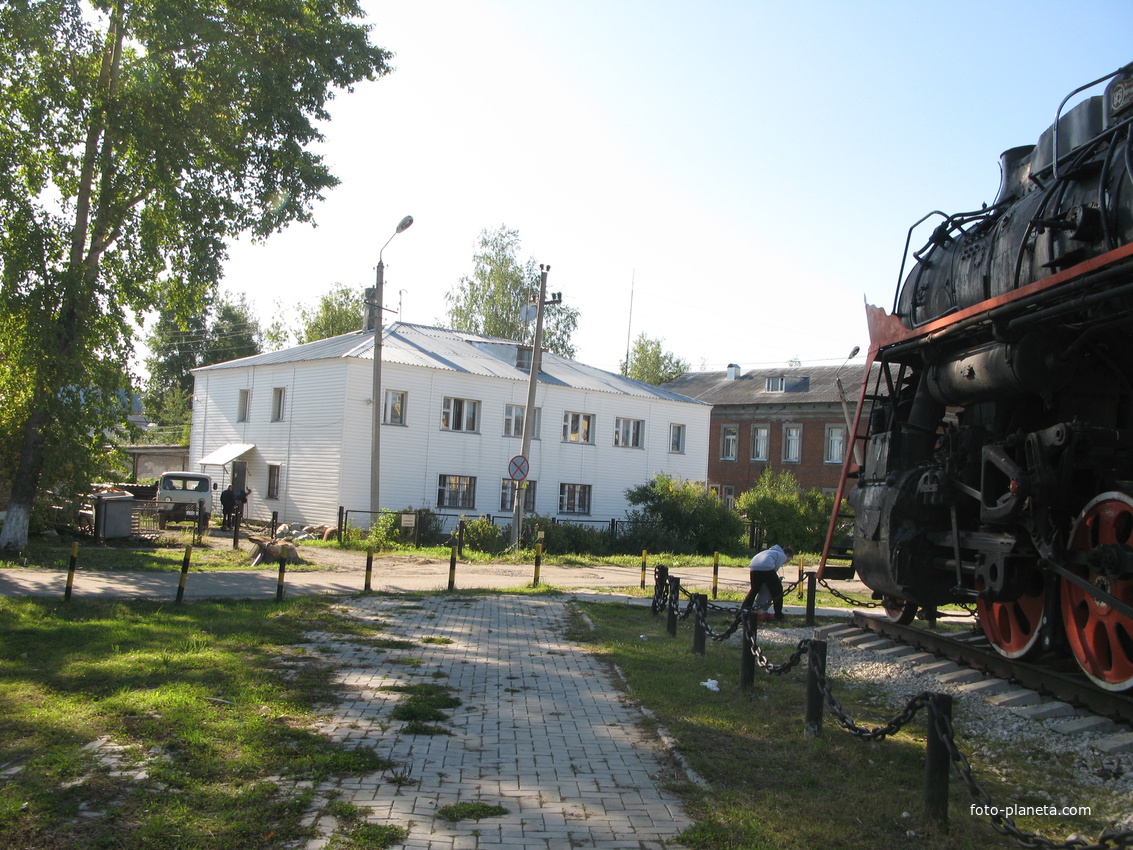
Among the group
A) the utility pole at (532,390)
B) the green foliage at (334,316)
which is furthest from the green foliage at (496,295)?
the utility pole at (532,390)

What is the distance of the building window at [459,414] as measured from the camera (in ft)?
102

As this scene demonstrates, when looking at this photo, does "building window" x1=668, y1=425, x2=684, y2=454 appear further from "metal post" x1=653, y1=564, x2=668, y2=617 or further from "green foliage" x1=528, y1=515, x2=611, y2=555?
"metal post" x1=653, y1=564, x2=668, y2=617

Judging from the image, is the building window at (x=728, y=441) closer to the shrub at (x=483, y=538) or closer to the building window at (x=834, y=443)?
the building window at (x=834, y=443)

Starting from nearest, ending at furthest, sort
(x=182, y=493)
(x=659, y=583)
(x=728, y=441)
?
(x=659, y=583) < (x=182, y=493) < (x=728, y=441)

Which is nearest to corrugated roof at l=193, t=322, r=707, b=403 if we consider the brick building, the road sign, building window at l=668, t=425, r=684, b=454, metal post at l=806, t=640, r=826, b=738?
building window at l=668, t=425, r=684, b=454

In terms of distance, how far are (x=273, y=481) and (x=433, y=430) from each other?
6519mm

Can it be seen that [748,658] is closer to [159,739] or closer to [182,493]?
[159,739]

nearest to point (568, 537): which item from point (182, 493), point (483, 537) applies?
point (483, 537)

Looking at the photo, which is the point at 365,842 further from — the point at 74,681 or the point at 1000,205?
the point at 1000,205

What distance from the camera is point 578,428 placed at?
1355 inches

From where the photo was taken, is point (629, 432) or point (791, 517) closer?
point (791, 517)

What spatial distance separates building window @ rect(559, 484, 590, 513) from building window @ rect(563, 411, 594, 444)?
1.80 meters

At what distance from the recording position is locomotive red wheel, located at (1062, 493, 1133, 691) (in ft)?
21.7

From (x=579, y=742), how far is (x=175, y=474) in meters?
26.0
